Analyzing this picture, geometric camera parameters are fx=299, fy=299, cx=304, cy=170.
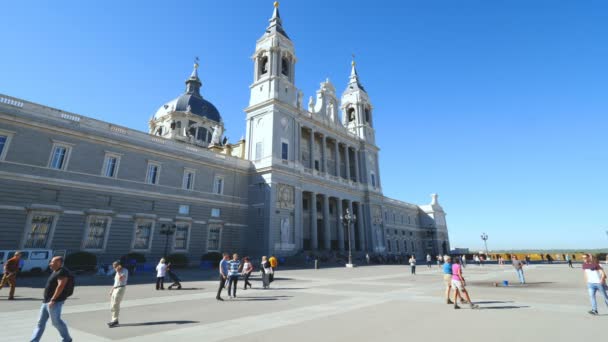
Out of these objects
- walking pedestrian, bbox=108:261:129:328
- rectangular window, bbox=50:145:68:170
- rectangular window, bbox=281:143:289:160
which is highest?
rectangular window, bbox=281:143:289:160

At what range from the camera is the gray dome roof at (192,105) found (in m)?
62.6

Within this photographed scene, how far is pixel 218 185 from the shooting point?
108 feet

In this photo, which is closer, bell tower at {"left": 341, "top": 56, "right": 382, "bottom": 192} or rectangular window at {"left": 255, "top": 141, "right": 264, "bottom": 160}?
rectangular window at {"left": 255, "top": 141, "right": 264, "bottom": 160}

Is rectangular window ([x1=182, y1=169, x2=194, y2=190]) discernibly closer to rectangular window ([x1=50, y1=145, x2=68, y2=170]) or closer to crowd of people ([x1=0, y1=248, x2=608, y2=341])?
rectangular window ([x1=50, y1=145, x2=68, y2=170])

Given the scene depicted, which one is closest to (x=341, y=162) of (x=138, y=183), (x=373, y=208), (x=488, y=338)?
(x=373, y=208)

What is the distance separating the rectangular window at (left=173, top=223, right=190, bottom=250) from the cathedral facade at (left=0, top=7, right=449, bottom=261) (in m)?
0.09

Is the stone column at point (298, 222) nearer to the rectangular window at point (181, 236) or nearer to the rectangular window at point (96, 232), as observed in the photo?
the rectangular window at point (181, 236)

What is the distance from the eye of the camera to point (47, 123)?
2211cm

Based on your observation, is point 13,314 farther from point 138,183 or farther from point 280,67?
point 280,67

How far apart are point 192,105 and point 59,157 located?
1697 inches

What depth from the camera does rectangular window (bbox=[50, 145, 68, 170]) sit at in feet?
72.8

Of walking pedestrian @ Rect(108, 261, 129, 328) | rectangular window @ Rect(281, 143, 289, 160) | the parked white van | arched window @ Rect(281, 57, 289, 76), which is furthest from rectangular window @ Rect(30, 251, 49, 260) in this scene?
arched window @ Rect(281, 57, 289, 76)

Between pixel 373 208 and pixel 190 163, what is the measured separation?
3111 centimetres

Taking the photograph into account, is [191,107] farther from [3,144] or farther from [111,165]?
[3,144]
